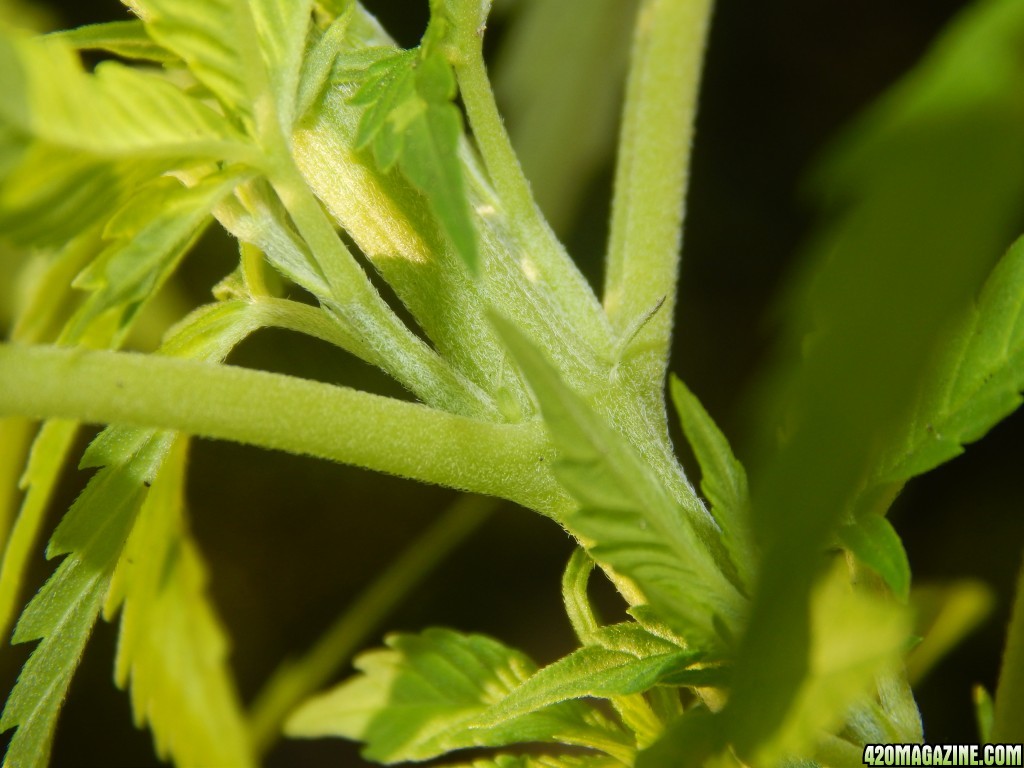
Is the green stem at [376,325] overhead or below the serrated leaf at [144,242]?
below

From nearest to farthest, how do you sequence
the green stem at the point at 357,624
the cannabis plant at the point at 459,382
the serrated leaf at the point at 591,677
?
the cannabis plant at the point at 459,382, the serrated leaf at the point at 591,677, the green stem at the point at 357,624

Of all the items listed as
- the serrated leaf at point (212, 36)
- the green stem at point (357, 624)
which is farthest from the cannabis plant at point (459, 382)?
the green stem at point (357, 624)

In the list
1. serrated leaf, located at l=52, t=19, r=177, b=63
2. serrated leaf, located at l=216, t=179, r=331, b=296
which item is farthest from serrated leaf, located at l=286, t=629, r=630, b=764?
serrated leaf, located at l=52, t=19, r=177, b=63

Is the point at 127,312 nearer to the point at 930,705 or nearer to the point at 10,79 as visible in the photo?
the point at 10,79

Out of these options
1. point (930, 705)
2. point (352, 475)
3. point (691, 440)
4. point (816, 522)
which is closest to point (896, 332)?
point (816, 522)

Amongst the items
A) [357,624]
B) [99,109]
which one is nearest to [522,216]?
[99,109]

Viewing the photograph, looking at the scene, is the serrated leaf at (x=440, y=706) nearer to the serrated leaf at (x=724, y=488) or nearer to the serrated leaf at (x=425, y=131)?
the serrated leaf at (x=724, y=488)
